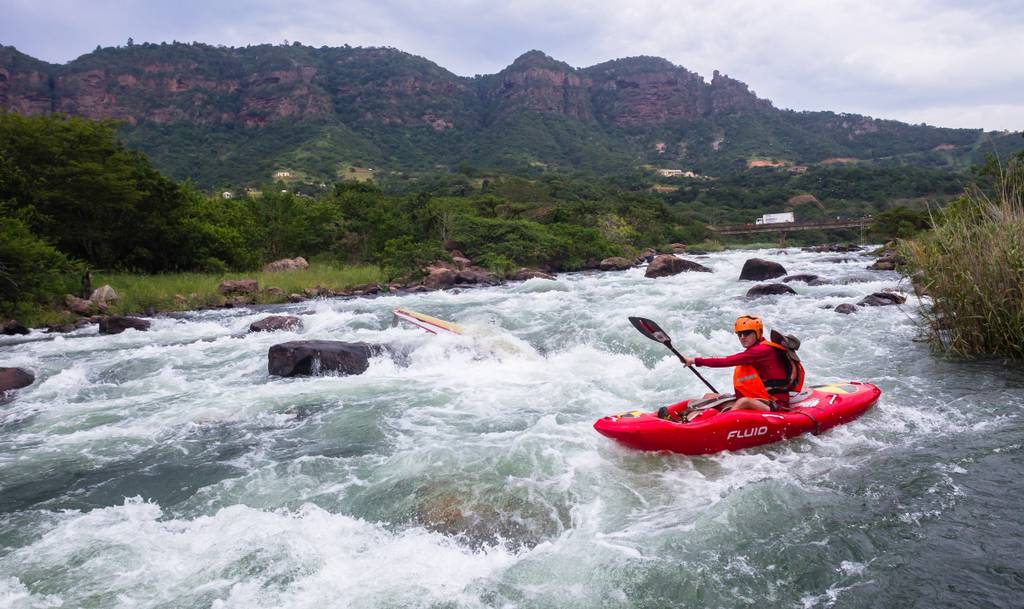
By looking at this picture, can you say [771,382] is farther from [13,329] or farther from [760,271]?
[760,271]

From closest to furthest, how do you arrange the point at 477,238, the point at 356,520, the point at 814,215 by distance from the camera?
the point at 356,520
the point at 477,238
the point at 814,215

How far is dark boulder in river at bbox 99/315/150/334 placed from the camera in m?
12.3

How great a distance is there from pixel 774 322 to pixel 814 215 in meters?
48.4

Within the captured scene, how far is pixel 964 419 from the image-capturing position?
5793 millimetres

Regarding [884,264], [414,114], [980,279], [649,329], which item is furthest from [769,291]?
[414,114]

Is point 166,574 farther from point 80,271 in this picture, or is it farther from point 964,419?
point 80,271

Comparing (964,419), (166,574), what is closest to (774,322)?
(964,419)

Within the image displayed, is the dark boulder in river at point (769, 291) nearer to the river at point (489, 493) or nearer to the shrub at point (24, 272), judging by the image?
the river at point (489, 493)

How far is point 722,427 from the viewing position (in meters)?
5.14

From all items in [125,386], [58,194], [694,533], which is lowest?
[125,386]

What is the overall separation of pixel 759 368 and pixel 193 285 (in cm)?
1583

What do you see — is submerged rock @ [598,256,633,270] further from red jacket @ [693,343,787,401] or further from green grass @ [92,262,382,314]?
red jacket @ [693,343,787,401]

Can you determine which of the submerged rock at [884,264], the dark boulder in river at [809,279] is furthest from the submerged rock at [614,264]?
the dark boulder in river at [809,279]

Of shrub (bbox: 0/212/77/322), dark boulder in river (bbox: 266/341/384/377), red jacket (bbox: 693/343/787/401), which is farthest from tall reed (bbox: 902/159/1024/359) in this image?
shrub (bbox: 0/212/77/322)
